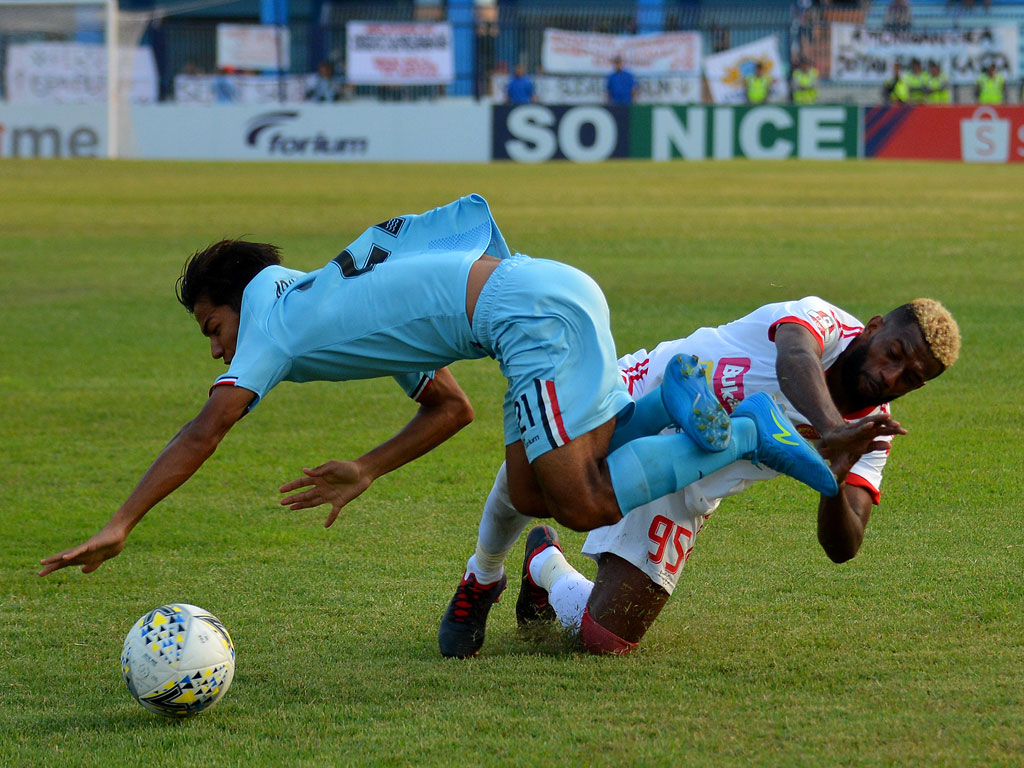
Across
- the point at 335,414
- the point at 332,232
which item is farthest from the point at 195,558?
the point at 332,232

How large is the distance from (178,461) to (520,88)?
108ft

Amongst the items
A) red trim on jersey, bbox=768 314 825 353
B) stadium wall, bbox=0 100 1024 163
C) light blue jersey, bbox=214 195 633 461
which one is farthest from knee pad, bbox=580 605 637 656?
stadium wall, bbox=0 100 1024 163

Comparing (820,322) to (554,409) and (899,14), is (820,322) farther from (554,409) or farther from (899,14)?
(899,14)

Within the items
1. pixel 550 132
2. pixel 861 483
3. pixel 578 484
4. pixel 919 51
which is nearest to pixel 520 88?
pixel 550 132

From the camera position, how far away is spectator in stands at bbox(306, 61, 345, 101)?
37125 millimetres

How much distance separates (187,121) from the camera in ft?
111

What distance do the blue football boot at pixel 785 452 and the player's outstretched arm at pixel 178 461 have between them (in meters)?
1.67

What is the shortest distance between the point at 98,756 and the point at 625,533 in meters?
2.04

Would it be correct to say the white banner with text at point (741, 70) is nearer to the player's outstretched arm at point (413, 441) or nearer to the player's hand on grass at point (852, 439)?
the player's outstretched arm at point (413, 441)

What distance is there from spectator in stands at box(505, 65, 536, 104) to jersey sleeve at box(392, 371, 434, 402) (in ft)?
104

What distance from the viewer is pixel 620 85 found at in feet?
119

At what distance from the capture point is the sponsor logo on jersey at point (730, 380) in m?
5.07

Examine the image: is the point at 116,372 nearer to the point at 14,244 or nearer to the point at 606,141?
the point at 14,244

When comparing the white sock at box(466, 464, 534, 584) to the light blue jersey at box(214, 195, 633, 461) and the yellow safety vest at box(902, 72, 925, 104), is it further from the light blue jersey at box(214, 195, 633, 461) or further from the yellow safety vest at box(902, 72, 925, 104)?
the yellow safety vest at box(902, 72, 925, 104)
